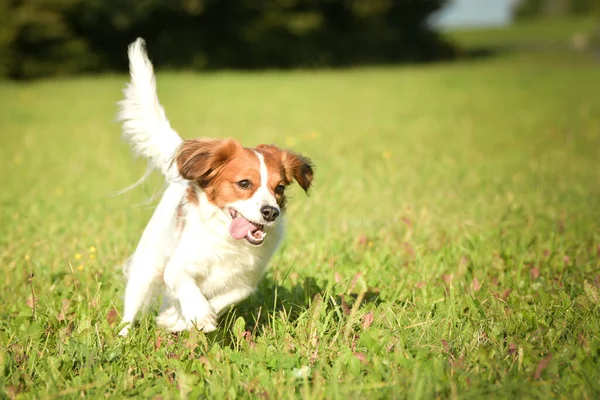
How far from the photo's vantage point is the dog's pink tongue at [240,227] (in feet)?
11.6

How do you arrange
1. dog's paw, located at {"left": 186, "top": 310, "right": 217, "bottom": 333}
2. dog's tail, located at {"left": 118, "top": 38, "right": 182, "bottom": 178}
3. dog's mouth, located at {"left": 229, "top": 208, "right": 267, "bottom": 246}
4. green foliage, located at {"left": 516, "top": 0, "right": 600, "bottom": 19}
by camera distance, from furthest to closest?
1. green foliage, located at {"left": 516, "top": 0, "right": 600, "bottom": 19}
2. dog's tail, located at {"left": 118, "top": 38, "right": 182, "bottom": 178}
3. dog's mouth, located at {"left": 229, "top": 208, "right": 267, "bottom": 246}
4. dog's paw, located at {"left": 186, "top": 310, "right": 217, "bottom": 333}

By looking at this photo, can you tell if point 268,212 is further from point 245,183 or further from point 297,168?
point 297,168

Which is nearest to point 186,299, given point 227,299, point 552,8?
point 227,299

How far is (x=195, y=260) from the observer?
3.62 m

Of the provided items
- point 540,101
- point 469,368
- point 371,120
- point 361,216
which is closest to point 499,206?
point 361,216

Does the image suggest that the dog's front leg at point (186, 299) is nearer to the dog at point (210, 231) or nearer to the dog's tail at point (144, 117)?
the dog at point (210, 231)

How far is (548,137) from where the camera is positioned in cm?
1198

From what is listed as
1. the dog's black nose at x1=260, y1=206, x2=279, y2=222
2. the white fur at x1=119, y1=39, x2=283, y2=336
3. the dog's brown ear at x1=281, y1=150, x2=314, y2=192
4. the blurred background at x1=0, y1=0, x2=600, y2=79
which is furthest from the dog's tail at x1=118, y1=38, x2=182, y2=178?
the blurred background at x1=0, y1=0, x2=600, y2=79

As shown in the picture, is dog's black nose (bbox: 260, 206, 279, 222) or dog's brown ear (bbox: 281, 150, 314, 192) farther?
dog's brown ear (bbox: 281, 150, 314, 192)

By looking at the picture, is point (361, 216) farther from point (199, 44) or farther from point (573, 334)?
point (199, 44)

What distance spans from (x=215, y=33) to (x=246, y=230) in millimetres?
27904

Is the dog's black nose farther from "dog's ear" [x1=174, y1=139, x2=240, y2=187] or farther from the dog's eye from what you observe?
"dog's ear" [x1=174, y1=139, x2=240, y2=187]

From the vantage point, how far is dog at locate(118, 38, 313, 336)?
354cm

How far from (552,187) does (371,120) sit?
22.1 feet
